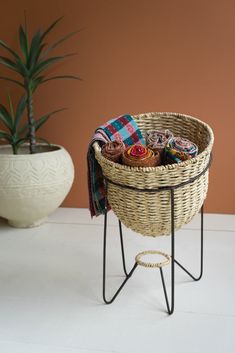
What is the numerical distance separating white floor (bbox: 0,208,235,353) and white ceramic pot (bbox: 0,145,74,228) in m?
0.13

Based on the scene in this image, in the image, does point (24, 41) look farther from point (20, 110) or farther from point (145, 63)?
point (145, 63)

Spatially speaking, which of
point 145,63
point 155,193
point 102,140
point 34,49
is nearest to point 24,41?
point 34,49

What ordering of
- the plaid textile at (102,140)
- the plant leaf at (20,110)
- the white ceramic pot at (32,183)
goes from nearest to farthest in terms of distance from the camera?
the plaid textile at (102,140), the white ceramic pot at (32,183), the plant leaf at (20,110)

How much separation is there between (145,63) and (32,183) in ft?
3.13

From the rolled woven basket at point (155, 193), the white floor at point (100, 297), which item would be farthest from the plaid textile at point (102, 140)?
the white floor at point (100, 297)

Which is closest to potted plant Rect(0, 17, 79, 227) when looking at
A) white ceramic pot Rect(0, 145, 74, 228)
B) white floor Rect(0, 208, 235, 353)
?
white ceramic pot Rect(0, 145, 74, 228)

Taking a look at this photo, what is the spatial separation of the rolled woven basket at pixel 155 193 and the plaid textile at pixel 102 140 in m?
0.07

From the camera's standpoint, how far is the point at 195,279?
183 cm

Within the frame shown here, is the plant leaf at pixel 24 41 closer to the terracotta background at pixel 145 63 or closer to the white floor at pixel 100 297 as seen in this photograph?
the terracotta background at pixel 145 63

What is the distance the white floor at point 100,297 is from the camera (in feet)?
4.67

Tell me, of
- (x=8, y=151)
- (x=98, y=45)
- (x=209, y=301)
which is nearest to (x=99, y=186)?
(x=209, y=301)

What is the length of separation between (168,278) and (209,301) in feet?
0.77

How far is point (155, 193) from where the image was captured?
4.90 ft

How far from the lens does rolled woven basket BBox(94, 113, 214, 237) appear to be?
4.78 ft
